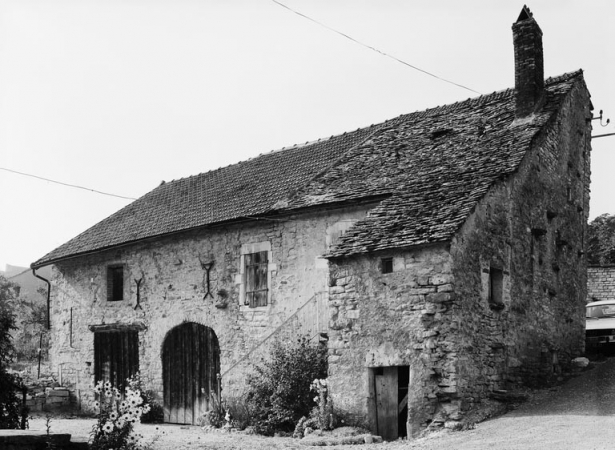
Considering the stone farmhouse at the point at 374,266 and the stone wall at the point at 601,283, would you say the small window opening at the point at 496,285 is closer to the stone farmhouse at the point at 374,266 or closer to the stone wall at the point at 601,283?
the stone farmhouse at the point at 374,266

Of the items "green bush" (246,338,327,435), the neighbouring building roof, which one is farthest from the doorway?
the neighbouring building roof

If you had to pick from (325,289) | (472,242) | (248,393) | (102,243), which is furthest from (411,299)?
(102,243)

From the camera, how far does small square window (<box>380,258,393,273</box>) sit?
45.8ft

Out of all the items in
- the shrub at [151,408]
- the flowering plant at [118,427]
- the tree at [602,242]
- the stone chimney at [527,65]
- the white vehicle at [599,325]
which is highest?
the stone chimney at [527,65]

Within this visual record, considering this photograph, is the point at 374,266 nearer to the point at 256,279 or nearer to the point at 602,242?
the point at 256,279

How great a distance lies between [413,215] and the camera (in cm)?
1452

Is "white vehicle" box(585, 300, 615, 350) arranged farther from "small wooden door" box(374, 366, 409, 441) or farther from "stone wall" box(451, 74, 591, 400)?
"small wooden door" box(374, 366, 409, 441)

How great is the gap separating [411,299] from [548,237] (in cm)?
551

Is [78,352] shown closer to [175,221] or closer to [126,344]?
[126,344]

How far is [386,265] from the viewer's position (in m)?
14.0

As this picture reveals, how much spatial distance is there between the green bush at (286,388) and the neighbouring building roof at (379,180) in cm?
244

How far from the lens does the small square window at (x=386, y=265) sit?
13954 mm

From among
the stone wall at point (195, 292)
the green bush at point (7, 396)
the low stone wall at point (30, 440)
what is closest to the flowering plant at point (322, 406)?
the stone wall at point (195, 292)

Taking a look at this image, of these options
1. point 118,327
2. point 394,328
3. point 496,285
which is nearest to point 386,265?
point 394,328
